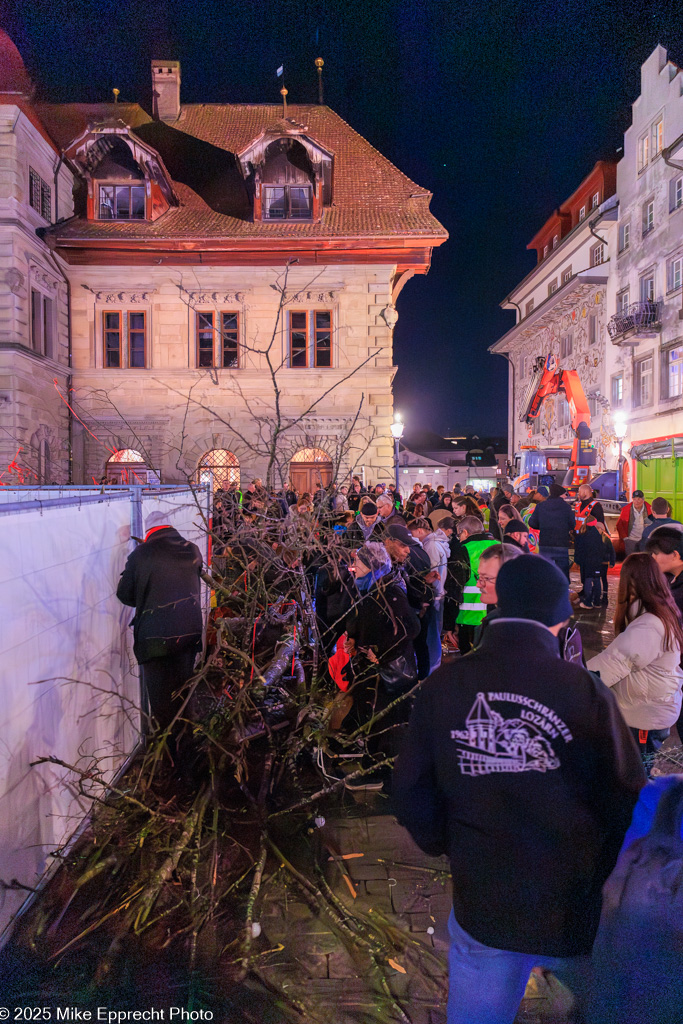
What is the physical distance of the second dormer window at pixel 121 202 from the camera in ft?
66.9

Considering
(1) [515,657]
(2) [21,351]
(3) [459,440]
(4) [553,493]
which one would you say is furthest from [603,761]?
(3) [459,440]

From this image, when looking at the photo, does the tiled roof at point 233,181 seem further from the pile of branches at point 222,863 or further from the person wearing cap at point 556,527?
the pile of branches at point 222,863

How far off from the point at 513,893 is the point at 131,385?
20.7m

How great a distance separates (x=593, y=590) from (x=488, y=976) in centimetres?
1039

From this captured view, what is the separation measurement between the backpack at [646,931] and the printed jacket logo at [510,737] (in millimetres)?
488

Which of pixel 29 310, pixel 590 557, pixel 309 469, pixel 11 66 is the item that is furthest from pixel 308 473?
pixel 11 66

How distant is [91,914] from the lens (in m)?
3.25

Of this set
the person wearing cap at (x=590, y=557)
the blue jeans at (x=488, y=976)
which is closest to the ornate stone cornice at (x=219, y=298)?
the person wearing cap at (x=590, y=557)

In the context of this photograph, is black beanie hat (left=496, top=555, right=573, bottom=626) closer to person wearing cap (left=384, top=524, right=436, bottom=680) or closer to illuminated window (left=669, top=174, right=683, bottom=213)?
person wearing cap (left=384, top=524, right=436, bottom=680)

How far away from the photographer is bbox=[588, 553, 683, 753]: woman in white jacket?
144 inches

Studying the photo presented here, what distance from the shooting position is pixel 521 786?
184 cm

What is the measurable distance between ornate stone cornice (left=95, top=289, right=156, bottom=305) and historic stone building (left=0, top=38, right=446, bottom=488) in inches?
1.3

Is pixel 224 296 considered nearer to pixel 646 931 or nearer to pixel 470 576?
pixel 470 576

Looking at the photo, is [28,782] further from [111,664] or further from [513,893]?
[513,893]
